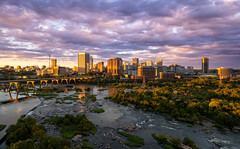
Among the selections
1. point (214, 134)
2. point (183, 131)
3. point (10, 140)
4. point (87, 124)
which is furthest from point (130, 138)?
point (10, 140)

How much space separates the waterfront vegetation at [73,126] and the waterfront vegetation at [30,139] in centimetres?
595

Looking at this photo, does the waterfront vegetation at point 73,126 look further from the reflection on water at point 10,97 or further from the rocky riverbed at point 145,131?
the reflection on water at point 10,97

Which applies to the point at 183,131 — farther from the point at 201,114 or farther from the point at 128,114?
the point at 128,114

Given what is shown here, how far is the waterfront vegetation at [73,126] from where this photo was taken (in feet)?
116

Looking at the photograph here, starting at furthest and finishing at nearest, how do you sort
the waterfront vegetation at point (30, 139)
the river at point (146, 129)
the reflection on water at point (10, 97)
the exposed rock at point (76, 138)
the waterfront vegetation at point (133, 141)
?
the reflection on water at point (10, 97), the river at point (146, 129), the exposed rock at point (76, 138), the waterfront vegetation at point (133, 141), the waterfront vegetation at point (30, 139)

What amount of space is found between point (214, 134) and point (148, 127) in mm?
17733

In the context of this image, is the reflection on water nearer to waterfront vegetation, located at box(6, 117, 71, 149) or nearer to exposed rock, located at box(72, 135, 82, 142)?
waterfront vegetation, located at box(6, 117, 71, 149)

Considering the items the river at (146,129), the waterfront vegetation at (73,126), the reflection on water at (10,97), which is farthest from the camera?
the reflection on water at (10,97)

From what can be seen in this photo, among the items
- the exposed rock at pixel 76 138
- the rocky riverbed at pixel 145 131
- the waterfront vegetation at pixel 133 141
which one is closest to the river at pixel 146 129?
the rocky riverbed at pixel 145 131

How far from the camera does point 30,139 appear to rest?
2677 centimetres

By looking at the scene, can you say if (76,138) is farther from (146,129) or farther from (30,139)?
(146,129)

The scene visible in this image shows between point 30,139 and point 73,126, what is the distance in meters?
12.8

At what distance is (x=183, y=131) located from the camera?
38.7 m

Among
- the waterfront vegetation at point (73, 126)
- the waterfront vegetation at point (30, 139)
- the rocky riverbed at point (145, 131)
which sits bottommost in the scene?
the rocky riverbed at point (145, 131)
